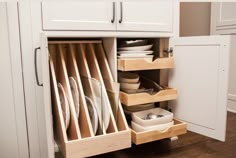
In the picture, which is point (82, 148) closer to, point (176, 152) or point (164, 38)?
point (176, 152)

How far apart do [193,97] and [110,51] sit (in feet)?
1.78

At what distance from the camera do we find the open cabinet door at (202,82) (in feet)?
3.50

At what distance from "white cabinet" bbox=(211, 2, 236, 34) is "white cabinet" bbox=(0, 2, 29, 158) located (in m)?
1.96

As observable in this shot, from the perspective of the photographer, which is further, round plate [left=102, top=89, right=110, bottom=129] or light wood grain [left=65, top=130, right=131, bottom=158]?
round plate [left=102, top=89, right=110, bottom=129]

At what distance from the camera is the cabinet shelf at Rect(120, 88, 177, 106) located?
45.1 inches

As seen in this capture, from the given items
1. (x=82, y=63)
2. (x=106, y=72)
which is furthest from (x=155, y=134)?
(x=82, y=63)

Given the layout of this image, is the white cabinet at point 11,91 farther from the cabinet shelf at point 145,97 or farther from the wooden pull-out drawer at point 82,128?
the cabinet shelf at point 145,97

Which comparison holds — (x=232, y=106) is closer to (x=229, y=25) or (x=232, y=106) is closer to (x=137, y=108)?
(x=229, y=25)

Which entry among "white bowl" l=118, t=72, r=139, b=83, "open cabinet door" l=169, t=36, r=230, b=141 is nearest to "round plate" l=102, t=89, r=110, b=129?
"white bowl" l=118, t=72, r=139, b=83

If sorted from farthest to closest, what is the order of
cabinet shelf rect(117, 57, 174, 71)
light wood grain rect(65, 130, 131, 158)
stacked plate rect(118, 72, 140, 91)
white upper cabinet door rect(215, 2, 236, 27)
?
white upper cabinet door rect(215, 2, 236, 27) → stacked plate rect(118, 72, 140, 91) → cabinet shelf rect(117, 57, 174, 71) → light wood grain rect(65, 130, 131, 158)

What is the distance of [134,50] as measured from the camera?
123cm

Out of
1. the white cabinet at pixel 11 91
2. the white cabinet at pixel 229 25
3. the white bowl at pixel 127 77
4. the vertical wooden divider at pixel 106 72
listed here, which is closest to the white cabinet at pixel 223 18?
the white cabinet at pixel 229 25

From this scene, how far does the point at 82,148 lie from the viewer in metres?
0.93

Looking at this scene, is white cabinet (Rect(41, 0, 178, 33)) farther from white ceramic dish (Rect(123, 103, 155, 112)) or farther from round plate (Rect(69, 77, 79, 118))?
white ceramic dish (Rect(123, 103, 155, 112))
